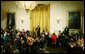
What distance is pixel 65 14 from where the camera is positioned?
1130 cm

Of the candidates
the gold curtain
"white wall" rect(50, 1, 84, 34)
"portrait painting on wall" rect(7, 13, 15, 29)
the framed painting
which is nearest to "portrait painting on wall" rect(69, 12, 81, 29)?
the framed painting

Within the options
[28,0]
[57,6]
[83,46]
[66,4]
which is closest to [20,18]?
[57,6]

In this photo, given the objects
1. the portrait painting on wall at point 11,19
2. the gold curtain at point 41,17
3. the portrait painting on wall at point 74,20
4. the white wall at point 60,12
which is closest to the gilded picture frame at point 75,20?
the portrait painting on wall at point 74,20

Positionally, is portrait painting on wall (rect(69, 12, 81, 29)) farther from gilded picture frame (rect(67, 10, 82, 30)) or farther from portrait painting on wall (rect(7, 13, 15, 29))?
portrait painting on wall (rect(7, 13, 15, 29))

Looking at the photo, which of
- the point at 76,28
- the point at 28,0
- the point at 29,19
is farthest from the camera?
the point at 29,19

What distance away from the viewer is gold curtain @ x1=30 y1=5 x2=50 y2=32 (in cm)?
1159

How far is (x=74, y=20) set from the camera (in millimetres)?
11195

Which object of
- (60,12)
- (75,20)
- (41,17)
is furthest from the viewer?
(41,17)

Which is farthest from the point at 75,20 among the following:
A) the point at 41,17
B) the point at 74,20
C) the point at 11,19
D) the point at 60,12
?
the point at 11,19

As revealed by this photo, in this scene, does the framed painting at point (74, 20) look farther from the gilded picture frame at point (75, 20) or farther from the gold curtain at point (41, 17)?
the gold curtain at point (41, 17)

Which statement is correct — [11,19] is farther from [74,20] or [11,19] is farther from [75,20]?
[75,20]

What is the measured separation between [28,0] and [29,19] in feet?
19.2

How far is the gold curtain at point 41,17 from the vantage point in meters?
11.6

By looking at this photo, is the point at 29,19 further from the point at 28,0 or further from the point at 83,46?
the point at 83,46
